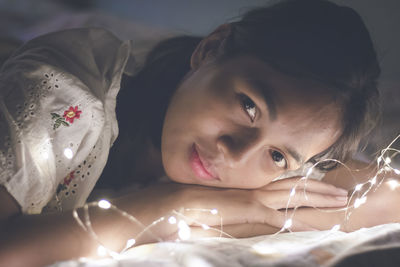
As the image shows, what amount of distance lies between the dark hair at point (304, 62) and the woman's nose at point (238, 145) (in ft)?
0.67

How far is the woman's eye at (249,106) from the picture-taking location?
0.85 m

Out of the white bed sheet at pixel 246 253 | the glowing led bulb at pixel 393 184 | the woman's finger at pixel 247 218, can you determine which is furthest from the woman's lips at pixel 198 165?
the glowing led bulb at pixel 393 184

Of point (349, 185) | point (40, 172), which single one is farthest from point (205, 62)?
point (349, 185)

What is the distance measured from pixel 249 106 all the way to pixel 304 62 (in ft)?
0.64

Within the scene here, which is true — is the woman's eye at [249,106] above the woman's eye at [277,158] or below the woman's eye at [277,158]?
above

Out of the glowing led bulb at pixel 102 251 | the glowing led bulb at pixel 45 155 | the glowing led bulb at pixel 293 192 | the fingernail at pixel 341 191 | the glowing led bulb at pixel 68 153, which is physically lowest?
the fingernail at pixel 341 191

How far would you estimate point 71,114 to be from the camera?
826 millimetres

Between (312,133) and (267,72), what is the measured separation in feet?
0.68

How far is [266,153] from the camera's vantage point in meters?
0.90

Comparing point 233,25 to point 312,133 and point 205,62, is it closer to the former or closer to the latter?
point 205,62

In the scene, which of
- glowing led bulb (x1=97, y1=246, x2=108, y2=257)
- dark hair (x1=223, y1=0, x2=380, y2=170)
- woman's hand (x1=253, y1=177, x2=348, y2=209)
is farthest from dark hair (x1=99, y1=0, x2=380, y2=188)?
glowing led bulb (x1=97, y1=246, x2=108, y2=257)

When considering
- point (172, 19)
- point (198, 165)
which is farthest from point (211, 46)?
point (172, 19)

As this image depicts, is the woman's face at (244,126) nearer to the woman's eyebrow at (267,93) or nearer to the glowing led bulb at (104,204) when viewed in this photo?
the woman's eyebrow at (267,93)

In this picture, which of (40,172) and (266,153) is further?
(266,153)
